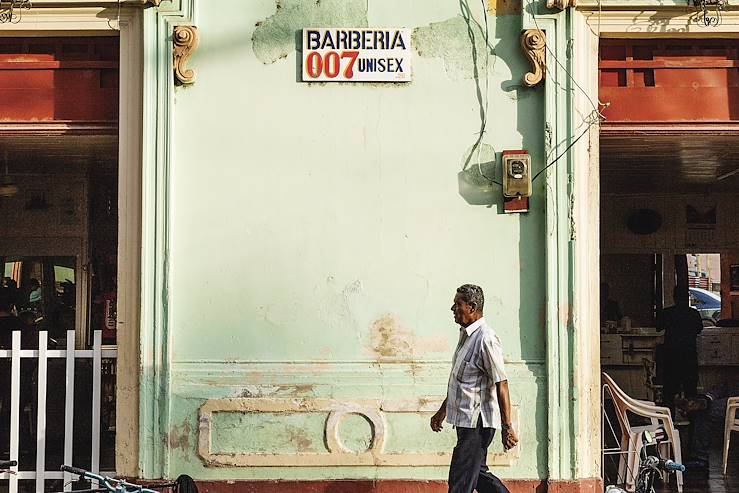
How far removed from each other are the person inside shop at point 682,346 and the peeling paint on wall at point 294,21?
6419 millimetres

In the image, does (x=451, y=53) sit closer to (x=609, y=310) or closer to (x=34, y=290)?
(x=34, y=290)

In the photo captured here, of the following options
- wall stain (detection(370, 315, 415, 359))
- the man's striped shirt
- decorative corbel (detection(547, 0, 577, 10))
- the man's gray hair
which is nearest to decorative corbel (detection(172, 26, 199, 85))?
wall stain (detection(370, 315, 415, 359))

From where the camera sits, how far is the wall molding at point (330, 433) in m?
8.12

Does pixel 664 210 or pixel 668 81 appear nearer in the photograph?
pixel 668 81

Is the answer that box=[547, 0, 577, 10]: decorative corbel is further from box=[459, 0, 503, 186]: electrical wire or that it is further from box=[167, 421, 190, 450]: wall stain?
box=[167, 421, 190, 450]: wall stain

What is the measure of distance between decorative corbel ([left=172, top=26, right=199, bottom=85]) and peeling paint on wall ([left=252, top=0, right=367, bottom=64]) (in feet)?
1.60

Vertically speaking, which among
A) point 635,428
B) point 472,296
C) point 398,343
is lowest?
point 635,428

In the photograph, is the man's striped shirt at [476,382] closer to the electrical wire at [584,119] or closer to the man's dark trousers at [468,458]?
the man's dark trousers at [468,458]

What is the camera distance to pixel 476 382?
687 centimetres

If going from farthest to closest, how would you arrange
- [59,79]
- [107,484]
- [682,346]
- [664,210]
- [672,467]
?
[664,210], [682,346], [59,79], [672,467], [107,484]

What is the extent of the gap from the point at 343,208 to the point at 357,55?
1.24 meters

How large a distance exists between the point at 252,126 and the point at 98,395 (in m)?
2.49

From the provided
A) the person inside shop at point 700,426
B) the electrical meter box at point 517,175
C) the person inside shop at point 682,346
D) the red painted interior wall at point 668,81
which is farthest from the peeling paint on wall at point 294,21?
the person inside shop at point 682,346

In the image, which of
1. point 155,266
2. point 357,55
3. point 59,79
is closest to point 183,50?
point 59,79
